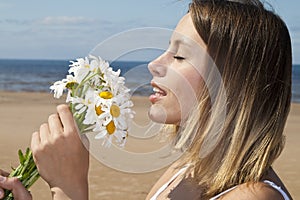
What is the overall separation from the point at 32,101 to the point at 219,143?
59.3 ft

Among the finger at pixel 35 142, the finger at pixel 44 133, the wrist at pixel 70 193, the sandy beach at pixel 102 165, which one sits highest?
the finger at pixel 44 133

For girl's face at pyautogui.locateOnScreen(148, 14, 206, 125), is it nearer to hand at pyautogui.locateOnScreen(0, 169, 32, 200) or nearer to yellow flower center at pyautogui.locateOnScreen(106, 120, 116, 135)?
yellow flower center at pyautogui.locateOnScreen(106, 120, 116, 135)

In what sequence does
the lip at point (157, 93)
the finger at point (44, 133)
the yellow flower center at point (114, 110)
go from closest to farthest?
1. the yellow flower center at point (114, 110)
2. the finger at point (44, 133)
3. the lip at point (157, 93)

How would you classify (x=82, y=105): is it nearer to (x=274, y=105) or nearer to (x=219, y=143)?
(x=219, y=143)

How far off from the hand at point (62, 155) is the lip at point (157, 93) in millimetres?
316

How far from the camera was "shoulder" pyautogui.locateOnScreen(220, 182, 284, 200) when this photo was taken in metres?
2.09

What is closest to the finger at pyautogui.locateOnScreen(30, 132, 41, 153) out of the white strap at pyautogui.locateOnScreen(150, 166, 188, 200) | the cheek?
the cheek

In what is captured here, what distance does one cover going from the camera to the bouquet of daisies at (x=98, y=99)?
1.95 metres

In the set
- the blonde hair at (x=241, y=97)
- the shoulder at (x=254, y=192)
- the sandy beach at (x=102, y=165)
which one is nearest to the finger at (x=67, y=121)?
the blonde hair at (x=241, y=97)

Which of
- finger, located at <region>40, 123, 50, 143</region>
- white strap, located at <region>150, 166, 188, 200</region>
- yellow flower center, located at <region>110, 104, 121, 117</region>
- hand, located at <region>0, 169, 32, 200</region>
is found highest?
yellow flower center, located at <region>110, 104, 121, 117</region>

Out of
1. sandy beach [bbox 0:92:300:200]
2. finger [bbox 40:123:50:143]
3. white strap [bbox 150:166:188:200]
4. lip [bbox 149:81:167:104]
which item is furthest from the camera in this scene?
sandy beach [bbox 0:92:300:200]

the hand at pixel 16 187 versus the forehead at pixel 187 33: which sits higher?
the forehead at pixel 187 33

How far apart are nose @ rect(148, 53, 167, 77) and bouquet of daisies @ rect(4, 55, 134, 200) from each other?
205mm

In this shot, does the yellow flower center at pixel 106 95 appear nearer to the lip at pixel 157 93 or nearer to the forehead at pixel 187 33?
the lip at pixel 157 93
